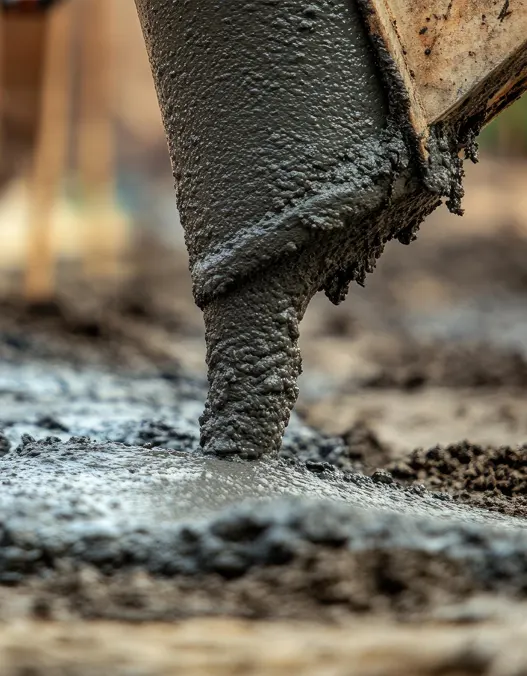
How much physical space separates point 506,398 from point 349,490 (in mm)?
2647

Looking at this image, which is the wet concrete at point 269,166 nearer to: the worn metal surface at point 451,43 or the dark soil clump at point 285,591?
the worn metal surface at point 451,43

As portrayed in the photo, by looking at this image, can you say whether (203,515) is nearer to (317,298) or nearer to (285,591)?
(285,591)

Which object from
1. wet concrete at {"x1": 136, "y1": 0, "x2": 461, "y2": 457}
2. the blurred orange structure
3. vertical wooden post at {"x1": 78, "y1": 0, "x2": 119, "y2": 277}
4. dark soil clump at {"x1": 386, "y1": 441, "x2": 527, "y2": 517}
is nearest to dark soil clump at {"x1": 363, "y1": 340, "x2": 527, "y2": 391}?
dark soil clump at {"x1": 386, "y1": 441, "x2": 527, "y2": 517}

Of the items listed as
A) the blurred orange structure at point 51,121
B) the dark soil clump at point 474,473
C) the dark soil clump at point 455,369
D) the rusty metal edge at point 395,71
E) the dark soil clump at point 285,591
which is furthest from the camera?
the blurred orange structure at point 51,121

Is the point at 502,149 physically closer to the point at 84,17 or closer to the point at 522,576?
the point at 84,17

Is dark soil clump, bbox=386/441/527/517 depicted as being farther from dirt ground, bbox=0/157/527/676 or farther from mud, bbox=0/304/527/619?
mud, bbox=0/304/527/619

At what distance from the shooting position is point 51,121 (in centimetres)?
654

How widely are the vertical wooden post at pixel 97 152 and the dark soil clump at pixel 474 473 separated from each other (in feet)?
21.3

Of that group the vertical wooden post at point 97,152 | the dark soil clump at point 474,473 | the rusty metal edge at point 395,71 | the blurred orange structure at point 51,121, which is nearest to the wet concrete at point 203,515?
the dark soil clump at point 474,473

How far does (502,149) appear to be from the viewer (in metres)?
14.6

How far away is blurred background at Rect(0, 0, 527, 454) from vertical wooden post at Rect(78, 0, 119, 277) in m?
0.01

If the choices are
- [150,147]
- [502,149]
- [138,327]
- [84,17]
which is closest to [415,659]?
[138,327]

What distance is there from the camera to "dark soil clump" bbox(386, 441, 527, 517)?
2453 mm

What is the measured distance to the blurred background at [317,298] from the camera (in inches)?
189
